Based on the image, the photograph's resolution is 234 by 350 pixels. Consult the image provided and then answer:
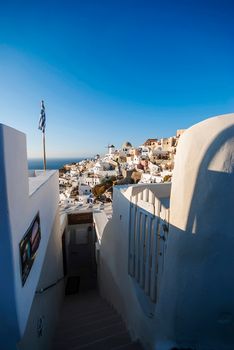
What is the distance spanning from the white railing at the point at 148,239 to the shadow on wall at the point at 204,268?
0.40 meters

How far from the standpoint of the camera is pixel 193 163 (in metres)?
2.04

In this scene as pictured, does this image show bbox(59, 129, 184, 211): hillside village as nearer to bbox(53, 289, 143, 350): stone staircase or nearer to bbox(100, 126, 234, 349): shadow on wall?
bbox(53, 289, 143, 350): stone staircase

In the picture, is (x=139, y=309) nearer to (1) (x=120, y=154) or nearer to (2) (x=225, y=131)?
(2) (x=225, y=131)

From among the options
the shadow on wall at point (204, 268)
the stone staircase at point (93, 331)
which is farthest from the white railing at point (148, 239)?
the stone staircase at point (93, 331)

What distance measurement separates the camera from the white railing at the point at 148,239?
9.28 feet

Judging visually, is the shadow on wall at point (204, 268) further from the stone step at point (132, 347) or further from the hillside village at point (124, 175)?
the hillside village at point (124, 175)

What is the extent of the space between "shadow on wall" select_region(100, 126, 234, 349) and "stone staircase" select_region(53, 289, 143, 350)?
1.19 meters

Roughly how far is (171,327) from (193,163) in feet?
7.06

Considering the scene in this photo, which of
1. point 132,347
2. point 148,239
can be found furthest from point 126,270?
point 148,239

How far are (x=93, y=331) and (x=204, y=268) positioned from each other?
333 cm

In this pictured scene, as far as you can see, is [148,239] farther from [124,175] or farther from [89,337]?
[124,175]

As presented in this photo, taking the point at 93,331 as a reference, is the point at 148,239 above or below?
above

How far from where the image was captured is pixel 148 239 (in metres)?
3.18

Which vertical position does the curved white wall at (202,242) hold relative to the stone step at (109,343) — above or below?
above
